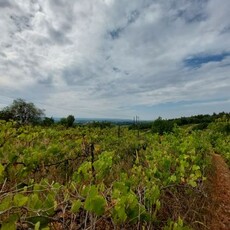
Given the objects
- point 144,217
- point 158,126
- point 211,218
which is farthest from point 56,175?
point 158,126

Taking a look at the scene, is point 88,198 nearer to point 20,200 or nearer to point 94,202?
point 94,202

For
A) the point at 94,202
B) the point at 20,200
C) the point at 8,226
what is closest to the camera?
the point at 8,226

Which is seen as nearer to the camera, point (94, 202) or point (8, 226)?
point (8, 226)

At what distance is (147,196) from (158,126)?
132ft

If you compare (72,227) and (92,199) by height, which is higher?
(92,199)

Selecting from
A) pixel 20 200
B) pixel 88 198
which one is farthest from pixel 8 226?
pixel 88 198

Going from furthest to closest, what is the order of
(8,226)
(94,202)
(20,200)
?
(94,202) → (20,200) → (8,226)

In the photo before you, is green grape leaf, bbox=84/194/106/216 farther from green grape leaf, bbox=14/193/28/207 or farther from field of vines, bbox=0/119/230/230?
green grape leaf, bbox=14/193/28/207

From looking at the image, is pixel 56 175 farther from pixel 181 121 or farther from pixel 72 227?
pixel 181 121

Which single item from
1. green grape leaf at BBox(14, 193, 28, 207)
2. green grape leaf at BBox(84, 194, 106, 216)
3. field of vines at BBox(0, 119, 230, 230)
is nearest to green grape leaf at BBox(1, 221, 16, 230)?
field of vines at BBox(0, 119, 230, 230)

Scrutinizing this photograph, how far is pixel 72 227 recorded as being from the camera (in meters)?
1.85

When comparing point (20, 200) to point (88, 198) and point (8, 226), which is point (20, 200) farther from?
point (88, 198)

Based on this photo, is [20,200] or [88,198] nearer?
[20,200]

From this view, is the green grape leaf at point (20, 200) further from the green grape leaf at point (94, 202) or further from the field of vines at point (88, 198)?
the green grape leaf at point (94, 202)
